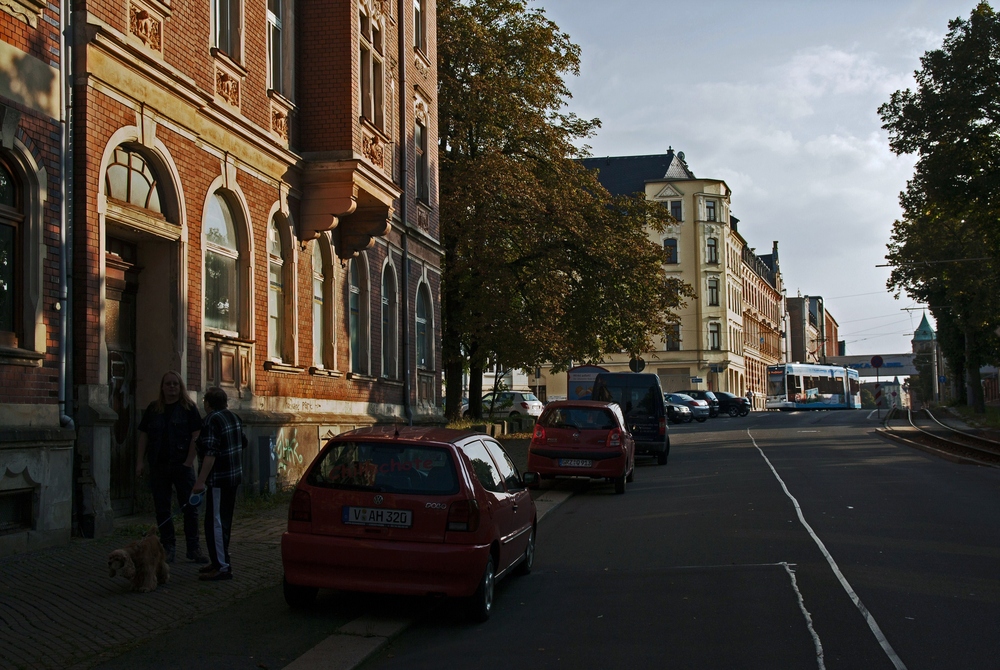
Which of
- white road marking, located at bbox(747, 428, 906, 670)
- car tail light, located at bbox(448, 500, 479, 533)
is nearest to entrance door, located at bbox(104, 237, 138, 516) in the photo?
car tail light, located at bbox(448, 500, 479, 533)

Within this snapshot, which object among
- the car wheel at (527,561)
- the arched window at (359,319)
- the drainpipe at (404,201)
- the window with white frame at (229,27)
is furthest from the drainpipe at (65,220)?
the drainpipe at (404,201)

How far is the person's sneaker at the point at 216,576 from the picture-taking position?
902cm

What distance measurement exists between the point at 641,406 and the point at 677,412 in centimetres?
2828

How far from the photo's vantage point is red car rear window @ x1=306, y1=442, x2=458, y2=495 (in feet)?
26.3

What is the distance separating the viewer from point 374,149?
20.2 metres

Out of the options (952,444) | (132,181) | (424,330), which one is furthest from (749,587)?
(952,444)

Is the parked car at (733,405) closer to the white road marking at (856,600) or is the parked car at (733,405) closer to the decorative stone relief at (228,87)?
the white road marking at (856,600)

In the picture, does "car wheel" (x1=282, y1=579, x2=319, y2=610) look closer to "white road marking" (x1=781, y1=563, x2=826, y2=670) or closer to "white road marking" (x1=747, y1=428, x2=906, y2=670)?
"white road marking" (x1=781, y1=563, x2=826, y2=670)

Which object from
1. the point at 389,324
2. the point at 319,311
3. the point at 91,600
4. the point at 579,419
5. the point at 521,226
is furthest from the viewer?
the point at 521,226

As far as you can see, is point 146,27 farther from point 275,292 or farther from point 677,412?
point 677,412

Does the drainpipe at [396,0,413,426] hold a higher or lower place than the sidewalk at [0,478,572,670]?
higher

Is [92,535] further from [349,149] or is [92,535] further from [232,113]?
[349,149]

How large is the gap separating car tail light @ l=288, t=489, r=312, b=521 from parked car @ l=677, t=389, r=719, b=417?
5191 cm

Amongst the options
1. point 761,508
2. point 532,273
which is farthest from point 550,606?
point 532,273
